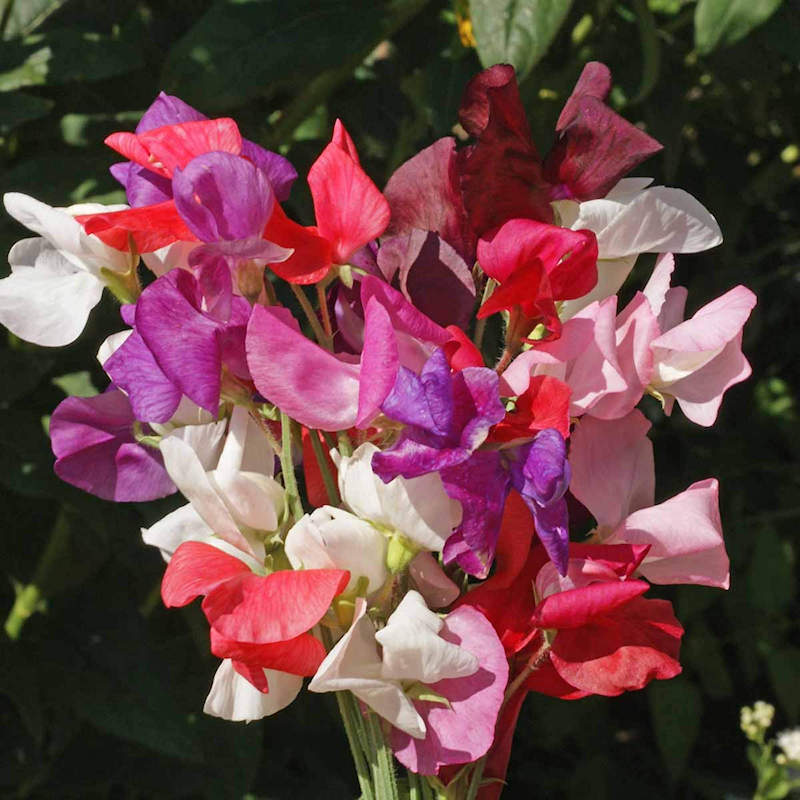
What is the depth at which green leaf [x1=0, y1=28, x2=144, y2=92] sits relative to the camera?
95 cm

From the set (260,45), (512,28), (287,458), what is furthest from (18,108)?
(287,458)

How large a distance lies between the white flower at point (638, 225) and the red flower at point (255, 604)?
0.16 meters

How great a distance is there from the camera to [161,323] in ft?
1.42

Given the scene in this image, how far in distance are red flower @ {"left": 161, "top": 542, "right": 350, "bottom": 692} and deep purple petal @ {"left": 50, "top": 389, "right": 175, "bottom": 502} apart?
0.08 m

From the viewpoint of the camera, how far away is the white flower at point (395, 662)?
414mm

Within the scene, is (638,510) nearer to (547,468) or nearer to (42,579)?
(547,468)

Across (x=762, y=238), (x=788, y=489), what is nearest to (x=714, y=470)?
(x=788, y=489)

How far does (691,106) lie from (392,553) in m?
0.98

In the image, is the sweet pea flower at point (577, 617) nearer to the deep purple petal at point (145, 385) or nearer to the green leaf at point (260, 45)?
the deep purple petal at point (145, 385)

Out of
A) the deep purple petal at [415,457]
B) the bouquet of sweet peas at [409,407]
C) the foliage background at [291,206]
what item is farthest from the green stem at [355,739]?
the foliage background at [291,206]

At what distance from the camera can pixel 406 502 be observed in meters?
0.43

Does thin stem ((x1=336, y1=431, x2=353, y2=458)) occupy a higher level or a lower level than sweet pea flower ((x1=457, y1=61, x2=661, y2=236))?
lower

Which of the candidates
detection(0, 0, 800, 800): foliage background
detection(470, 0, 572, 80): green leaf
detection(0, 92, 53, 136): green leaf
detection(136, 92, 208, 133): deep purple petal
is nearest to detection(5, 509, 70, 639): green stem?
detection(0, 0, 800, 800): foliage background

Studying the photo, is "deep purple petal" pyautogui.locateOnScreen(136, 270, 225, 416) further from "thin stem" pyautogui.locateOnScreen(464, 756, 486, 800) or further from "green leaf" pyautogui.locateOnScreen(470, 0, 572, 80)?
"green leaf" pyautogui.locateOnScreen(470, 0, 572, 80)
